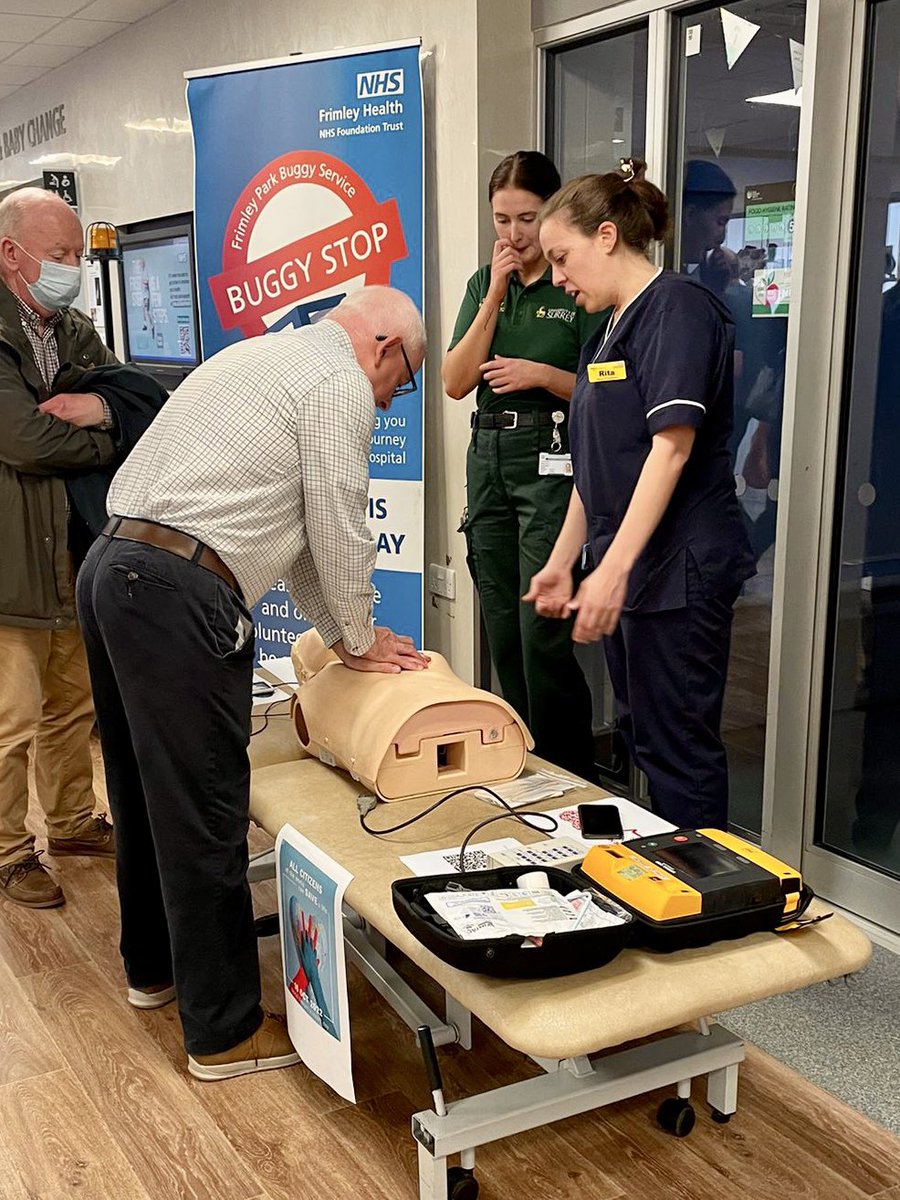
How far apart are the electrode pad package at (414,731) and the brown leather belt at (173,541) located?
0.37 meters

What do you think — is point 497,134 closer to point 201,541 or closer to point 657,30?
point 657,30

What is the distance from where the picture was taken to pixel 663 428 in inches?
88.5

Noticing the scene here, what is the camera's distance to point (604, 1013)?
1580 mm

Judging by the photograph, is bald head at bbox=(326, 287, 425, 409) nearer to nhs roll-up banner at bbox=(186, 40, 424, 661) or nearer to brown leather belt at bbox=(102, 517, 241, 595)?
brown leather belt at bbox=(102, 517, 241, 595)

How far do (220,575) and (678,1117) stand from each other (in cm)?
122

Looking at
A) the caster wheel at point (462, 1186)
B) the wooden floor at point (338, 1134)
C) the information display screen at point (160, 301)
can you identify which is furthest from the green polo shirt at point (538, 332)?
the information display screen at point (160, 301)

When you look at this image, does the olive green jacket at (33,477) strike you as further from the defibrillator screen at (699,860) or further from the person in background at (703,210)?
the defibrillator screen at (699,860)

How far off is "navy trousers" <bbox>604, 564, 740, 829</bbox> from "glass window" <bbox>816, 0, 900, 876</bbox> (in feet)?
1.86

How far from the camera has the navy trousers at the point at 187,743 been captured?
205 centimetres

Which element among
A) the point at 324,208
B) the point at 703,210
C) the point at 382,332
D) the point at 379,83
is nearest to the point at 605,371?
the point at 382,332

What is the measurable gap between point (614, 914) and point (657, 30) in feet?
7.72

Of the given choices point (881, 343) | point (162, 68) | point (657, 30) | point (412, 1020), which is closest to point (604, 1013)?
point (412, 1020)

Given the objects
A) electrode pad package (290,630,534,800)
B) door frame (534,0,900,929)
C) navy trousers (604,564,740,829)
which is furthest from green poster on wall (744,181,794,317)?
electrode pad package (290,630,534,800)

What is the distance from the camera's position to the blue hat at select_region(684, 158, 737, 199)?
2977mm
